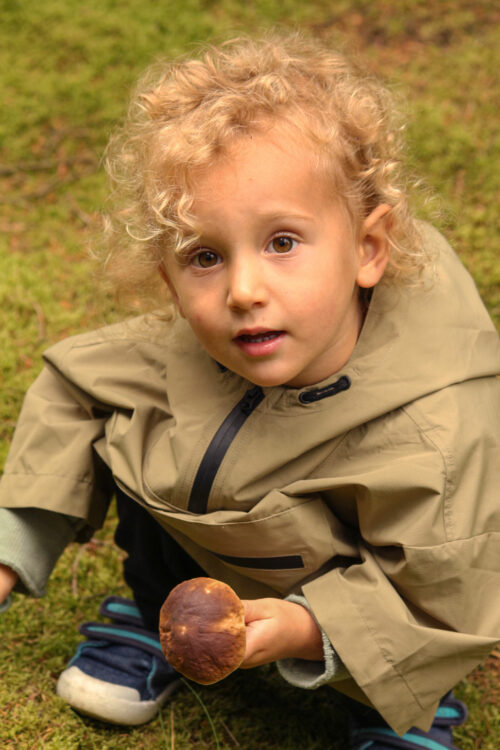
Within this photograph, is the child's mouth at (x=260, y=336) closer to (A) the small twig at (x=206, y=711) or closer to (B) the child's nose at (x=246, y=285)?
(B) the child's nose at (x=246, y=285)

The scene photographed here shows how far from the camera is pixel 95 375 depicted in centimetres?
216

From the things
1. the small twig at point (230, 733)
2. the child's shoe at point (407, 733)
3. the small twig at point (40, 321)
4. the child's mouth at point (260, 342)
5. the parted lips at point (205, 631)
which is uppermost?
the child's mouth at point (260, 342)

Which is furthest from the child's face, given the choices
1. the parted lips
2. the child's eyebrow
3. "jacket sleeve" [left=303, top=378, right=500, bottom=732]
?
the parted lips

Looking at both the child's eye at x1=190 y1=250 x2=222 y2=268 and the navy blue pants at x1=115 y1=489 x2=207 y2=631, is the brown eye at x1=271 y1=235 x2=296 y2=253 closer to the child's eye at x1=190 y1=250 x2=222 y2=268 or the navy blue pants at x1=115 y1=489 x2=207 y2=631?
the child's eye at x1=190 y1=250 x2=222 y2=268

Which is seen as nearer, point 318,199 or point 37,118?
point 318,199

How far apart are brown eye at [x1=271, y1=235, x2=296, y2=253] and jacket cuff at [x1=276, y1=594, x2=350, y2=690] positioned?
728 mm

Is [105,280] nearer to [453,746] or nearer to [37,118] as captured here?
[453,746]

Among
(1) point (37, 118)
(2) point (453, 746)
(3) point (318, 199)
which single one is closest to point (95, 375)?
(3) point (318, 199)

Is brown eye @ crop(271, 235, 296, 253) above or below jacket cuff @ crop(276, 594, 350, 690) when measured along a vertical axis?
above

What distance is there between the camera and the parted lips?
1.54 m

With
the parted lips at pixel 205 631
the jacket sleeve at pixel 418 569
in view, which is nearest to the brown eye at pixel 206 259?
the jacket sleeve at pixel 418 569

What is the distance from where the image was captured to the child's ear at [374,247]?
183cm

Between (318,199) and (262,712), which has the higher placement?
(318,199)

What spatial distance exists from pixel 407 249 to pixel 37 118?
2.49 m
